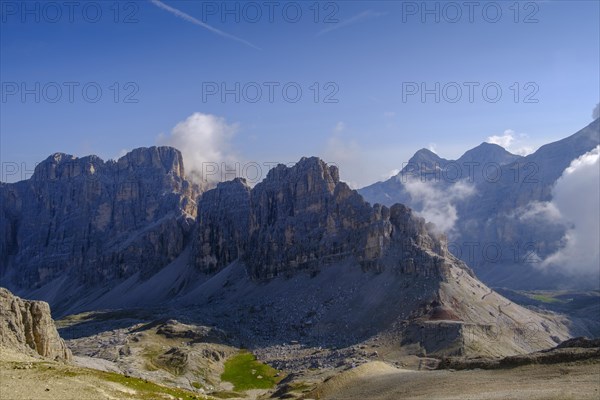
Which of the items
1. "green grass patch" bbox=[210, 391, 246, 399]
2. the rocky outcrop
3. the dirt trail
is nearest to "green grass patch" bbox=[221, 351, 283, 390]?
"green grass patch" bbox=[210, 391, 246, 399]

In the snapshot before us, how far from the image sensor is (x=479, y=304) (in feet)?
603

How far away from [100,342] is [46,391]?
416 feet

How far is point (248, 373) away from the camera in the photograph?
14562cm

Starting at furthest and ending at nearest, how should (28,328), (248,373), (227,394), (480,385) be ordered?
(248,373) → (227,394) → (28,328) → (480,385)

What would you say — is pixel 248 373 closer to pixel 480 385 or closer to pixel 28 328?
pixel 28 328

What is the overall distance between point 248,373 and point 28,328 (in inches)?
3243

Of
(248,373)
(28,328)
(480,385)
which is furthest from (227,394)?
(480,385)

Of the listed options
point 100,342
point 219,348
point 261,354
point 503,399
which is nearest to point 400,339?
point 261,354

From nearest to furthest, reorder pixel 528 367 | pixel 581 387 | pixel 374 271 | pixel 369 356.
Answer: pixel 581 387
pixel 528 367
pixel 369 356
pixel 374 271

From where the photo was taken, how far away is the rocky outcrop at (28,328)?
210 feet

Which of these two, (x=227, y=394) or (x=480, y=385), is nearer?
(x=480, y=385)

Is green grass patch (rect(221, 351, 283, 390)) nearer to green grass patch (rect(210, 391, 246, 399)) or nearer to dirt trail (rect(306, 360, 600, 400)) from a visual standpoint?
green grass patch (rect(210, 391, 246, 399))

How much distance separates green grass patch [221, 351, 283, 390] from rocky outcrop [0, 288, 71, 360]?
61.7 metres

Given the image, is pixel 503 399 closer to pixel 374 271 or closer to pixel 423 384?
pixel 423 384
